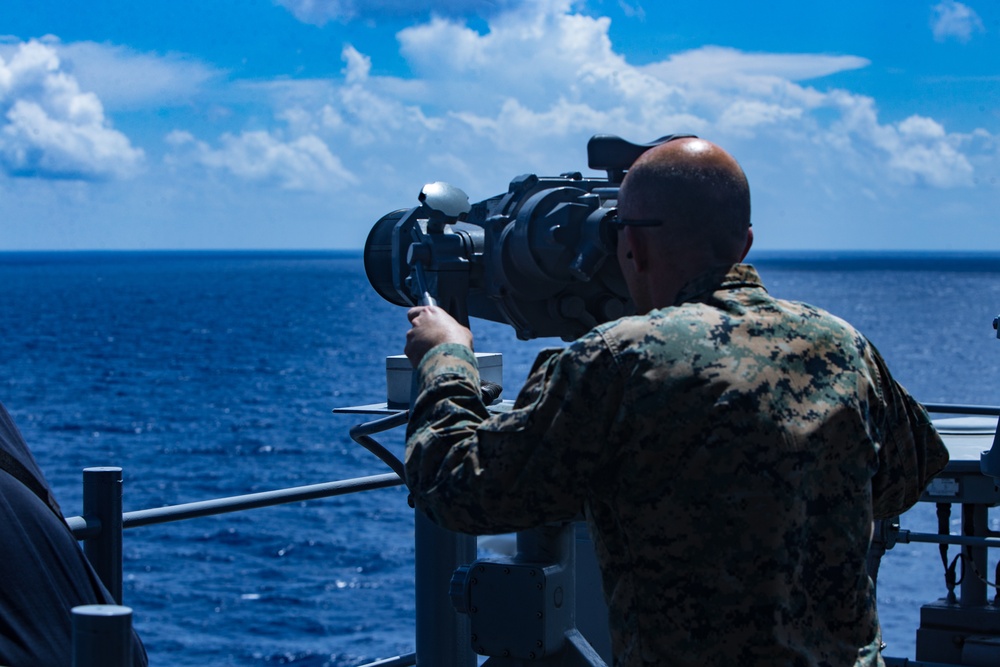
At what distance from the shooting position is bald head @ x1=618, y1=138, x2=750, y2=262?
7.43 feet

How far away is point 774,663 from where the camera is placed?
2172 millimetres

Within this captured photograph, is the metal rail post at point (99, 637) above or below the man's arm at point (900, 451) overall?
below

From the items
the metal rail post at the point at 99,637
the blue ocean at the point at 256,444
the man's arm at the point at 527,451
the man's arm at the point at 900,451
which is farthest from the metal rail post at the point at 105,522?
the blue ocean at the point at 256,444

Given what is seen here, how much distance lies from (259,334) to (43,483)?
82.9 meters

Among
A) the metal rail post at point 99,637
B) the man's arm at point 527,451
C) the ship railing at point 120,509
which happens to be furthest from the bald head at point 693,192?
the metal rail post at point 99,637

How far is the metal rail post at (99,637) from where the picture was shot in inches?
76.7

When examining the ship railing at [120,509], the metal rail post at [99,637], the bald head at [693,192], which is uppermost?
the bald head at [693,192]

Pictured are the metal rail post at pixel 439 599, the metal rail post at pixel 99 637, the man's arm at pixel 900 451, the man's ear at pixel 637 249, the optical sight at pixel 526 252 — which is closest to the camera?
the metal rail post at pixel 99 637

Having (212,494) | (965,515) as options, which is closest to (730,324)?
(965,515)

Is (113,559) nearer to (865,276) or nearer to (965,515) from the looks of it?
(965,515)

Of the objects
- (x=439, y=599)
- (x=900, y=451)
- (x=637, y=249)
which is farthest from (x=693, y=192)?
(x=439, y=599)

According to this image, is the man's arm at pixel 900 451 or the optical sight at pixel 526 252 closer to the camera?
the man's arm at pixel 900 451

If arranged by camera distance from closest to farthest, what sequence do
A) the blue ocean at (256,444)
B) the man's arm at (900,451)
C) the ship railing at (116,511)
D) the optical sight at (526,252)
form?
1. the man's arm at (900,451)
2. the optical sight at (526,252)
3. the ship railing at (116,511)
4. the blue ocean at (256,444)

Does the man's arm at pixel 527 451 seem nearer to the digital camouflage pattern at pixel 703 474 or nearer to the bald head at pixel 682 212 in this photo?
the digital camouflage pattern at pixel 703 474
